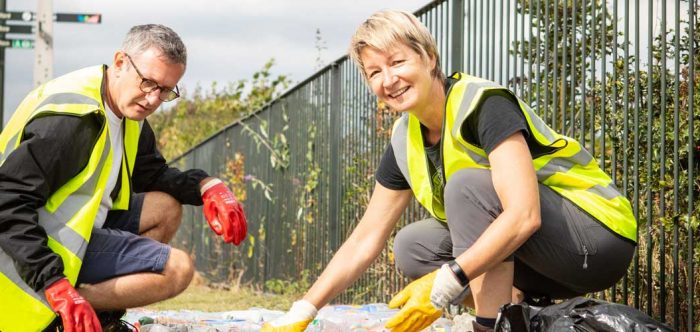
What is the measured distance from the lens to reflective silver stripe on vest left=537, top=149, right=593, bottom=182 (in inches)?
128

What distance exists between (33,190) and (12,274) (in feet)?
1.03

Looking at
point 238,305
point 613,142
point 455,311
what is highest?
point 613,142

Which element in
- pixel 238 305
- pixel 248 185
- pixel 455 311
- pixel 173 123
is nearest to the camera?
pixel 455 311

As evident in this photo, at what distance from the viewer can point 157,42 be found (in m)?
3.55

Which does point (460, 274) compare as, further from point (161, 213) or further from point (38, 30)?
point (38, 30)

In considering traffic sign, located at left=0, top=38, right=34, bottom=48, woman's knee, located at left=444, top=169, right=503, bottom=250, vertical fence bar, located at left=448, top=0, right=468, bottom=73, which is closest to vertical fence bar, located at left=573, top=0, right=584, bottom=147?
woman's knee, located at left=444, top=169, right=503, bottom=250

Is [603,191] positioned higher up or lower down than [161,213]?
higher up

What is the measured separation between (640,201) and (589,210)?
35.6 inches

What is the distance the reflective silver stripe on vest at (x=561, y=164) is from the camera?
128 inches

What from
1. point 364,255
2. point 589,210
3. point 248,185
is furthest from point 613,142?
point 248,185

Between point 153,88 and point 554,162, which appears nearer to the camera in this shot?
point 554,162

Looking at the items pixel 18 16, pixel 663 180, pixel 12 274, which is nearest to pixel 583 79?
pixel 663 180

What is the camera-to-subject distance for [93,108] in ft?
11.1

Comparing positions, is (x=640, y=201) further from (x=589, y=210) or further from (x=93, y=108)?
(x=93, y=108)
